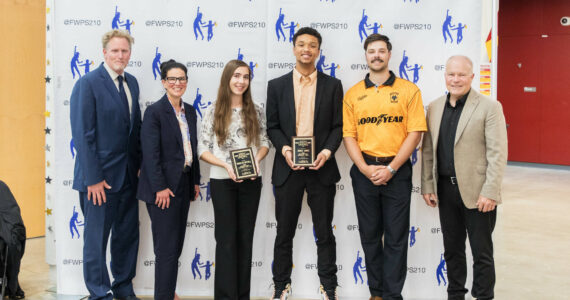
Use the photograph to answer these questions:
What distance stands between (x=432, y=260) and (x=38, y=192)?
4163 mm

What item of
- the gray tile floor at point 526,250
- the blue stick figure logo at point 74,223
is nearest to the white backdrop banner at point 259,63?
the blue stick figure logo at point 74,223

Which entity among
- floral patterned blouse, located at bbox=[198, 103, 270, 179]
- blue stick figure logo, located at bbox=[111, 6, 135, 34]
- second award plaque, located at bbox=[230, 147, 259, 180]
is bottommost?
second award plaque, located at bbox=[230, 147, 259, 180]

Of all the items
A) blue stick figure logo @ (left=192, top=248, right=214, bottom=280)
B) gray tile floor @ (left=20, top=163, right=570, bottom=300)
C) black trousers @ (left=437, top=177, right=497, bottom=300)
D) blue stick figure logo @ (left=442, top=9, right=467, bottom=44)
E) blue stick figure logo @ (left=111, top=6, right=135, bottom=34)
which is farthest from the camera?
gray tile floor @ (left=20, top=163, right=570, bottom=300)

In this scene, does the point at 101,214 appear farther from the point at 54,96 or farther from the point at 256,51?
the point at 256,51

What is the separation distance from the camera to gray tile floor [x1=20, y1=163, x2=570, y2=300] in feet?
13.3

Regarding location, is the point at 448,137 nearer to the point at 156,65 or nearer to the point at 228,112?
the point at 228,112

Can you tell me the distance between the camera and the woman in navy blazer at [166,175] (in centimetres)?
323

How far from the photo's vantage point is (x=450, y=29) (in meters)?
3.74

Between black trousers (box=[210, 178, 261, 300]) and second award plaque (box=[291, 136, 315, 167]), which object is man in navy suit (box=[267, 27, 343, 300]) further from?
black trousers (box=[210, 178, 261, 300])

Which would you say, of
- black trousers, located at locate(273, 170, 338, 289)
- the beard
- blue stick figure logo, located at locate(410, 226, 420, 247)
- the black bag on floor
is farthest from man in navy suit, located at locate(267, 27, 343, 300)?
the black bag on floor

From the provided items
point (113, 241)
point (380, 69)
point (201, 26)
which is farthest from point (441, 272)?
point (201, 26)

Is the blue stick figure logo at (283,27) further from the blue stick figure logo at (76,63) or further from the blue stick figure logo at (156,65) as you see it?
the blue stick figure logo at (76,63)

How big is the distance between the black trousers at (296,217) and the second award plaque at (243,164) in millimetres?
279

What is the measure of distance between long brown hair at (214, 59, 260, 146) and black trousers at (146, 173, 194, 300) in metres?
0.40
